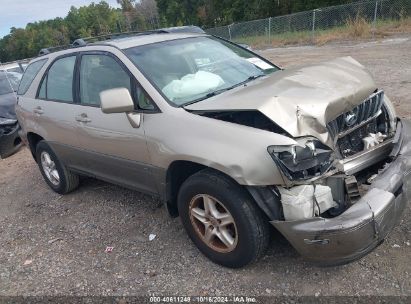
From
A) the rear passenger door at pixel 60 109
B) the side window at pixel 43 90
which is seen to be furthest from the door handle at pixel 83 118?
the side window at pixel 43 90

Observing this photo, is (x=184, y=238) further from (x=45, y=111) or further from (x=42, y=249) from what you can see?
(x=45, y=111)

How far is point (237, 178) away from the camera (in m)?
2.91

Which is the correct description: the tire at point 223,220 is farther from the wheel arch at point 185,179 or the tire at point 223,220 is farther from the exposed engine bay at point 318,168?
the exposed engine bay at point 318,168

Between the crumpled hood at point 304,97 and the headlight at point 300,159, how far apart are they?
10 cm

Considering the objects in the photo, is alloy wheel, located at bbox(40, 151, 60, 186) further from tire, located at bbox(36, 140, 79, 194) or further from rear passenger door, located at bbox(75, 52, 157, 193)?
rear passenger door, located at bbox(75, 52, 157, 193)

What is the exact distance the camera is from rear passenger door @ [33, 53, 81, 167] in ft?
15.0

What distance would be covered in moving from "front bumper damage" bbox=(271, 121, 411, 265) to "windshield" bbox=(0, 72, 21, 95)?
9.28 meters

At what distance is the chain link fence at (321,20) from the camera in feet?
63.9

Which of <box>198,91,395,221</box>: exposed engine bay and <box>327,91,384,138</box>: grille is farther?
<box>327,91,384,138</box>: grille

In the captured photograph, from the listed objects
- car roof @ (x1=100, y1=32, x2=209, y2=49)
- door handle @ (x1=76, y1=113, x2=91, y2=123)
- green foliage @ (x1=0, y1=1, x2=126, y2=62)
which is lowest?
green foliage @ (x1=0, y1=1, x2=126, y2=62)

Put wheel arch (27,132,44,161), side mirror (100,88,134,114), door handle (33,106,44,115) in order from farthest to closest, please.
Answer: wheel arch (27,132,44,161), door handle (33,106,44,115), side mirror (100,88,134,114)

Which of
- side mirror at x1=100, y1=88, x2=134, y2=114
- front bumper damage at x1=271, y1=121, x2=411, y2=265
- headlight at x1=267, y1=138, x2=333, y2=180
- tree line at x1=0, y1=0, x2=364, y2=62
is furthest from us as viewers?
tree line at x1=0, y1=0, x2=364, y2=62

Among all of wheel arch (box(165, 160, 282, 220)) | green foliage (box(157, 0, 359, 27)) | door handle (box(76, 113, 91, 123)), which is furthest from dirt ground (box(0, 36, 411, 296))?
green foliage (box(157, 0, 359, 27))

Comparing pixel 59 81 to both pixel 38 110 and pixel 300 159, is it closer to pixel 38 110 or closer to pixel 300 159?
pixel 38 110
